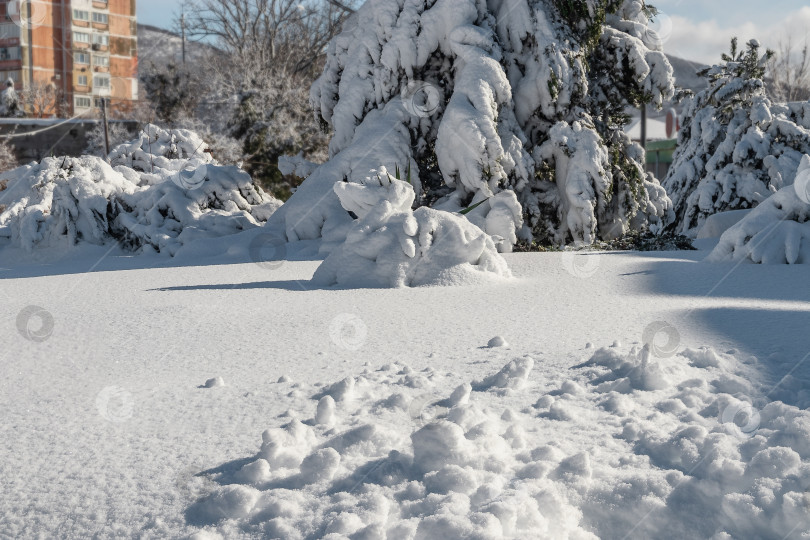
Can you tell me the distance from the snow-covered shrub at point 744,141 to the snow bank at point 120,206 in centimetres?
712

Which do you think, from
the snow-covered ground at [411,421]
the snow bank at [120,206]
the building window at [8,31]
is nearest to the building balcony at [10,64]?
the building window at [8,31]

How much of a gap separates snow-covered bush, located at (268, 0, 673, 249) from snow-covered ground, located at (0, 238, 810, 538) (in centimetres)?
370

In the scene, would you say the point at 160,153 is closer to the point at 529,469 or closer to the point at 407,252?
the point at 407,252

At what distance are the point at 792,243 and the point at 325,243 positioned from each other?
14.5 feet

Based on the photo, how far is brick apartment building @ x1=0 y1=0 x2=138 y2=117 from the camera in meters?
42.1

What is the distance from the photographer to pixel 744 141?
36.9ft

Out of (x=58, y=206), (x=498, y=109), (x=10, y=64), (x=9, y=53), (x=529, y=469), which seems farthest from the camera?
(x=10, y=64)

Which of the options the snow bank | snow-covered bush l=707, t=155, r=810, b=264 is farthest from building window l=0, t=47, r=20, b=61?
snow-covered bush l=707, t=155, r=810, b=264

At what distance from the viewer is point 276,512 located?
189 centimetres

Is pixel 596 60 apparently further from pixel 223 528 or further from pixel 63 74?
pixel 63 74

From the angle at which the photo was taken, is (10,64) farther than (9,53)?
Yes

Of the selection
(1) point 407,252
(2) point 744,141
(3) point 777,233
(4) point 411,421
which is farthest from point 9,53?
(4) point 411,421

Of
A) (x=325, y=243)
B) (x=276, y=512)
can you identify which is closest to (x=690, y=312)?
(x=276, y=512)

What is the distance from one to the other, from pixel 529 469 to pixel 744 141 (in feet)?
35.4
